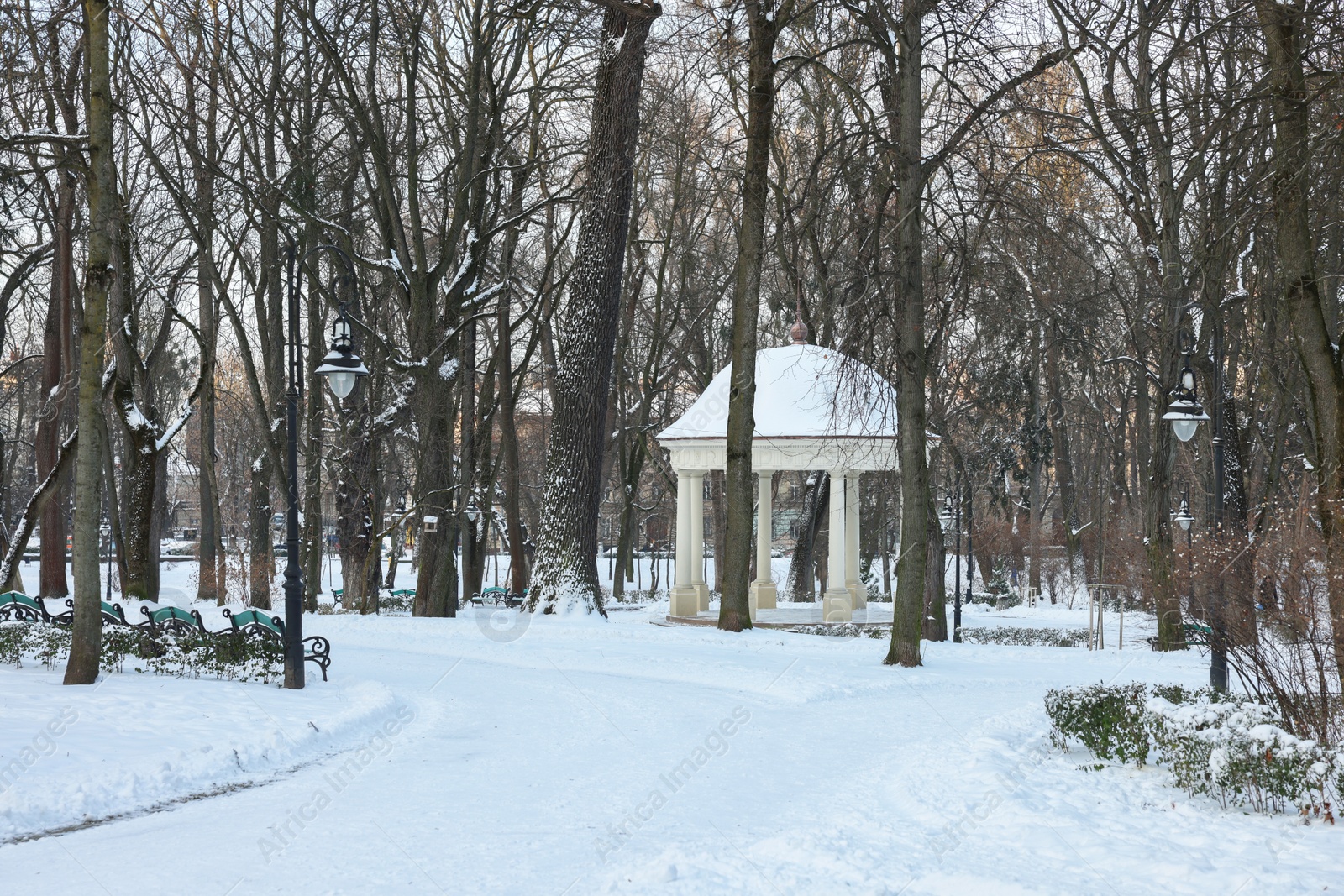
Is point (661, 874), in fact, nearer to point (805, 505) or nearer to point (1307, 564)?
point (1307, 564)

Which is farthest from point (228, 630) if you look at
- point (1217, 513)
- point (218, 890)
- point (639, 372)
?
point (639, 372)

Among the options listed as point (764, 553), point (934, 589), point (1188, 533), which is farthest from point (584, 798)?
point (1188, 533)

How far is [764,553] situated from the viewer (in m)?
28.2

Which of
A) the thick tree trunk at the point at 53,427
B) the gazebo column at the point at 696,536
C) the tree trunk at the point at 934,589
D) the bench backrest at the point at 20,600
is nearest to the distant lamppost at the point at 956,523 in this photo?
the tree trunk at the point at 934,589

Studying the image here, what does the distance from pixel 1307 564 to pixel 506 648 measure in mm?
11512

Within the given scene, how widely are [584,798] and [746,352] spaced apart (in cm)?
1124

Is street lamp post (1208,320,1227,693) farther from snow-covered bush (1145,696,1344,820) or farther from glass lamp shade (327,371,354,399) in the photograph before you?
glass lamp shade (327,371,354,399)

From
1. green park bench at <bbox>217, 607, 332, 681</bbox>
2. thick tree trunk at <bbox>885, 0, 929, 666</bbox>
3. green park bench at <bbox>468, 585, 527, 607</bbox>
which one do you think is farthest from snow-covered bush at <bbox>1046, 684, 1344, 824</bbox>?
green park bench at <bbox>468, 585, 527, 607</bbox>

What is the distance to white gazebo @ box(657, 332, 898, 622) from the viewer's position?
906 inches

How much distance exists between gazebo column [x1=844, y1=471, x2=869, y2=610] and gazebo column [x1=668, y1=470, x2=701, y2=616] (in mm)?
3230

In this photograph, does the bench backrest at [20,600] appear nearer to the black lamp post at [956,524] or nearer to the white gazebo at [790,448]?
the white gazebo at [790,448]

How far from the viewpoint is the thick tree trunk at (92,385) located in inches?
458

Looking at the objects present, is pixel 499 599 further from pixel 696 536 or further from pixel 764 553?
pixel 696 536

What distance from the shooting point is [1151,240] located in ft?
69.4
